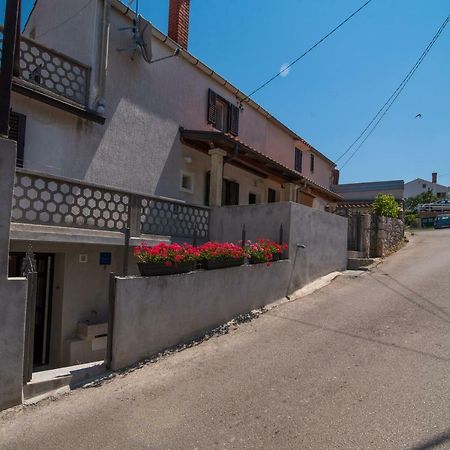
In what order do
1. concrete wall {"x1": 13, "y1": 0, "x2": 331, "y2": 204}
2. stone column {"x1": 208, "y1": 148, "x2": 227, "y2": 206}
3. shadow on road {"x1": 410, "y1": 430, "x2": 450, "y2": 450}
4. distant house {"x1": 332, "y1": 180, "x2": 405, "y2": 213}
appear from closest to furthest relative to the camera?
shadow on road {"x1": 410, "y1": 430, "x2": 450, "y2": 450}, concrete wall {"x1": 13, "y1": 0, "x2": 331, "y2": 204}, stone column {"x1": 208, "y1": 148, "x2": 227, "y2": 206}, distant house {"x1": 332, "y1": 180, "x2": 405, "y2": 213}

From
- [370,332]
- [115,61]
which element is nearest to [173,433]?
[370,332]

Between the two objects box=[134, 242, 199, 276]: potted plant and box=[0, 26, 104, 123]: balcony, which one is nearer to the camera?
box=[134, 242, 199, 276]: potted plant

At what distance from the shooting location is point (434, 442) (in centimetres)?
376

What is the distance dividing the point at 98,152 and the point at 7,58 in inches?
158

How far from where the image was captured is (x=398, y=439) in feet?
12.6

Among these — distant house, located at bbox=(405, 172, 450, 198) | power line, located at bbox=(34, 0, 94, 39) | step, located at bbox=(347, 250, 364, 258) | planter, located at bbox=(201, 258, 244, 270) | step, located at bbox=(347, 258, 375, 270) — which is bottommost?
step, located at bbox=(347, 258, 375, 270)

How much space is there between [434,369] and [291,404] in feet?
6.90

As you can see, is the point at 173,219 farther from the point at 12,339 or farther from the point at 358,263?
the point at 358,263

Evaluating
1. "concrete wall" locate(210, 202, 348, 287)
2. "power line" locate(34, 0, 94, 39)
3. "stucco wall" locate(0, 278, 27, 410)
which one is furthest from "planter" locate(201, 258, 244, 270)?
"power line" locate(34, 0, 94, 39)

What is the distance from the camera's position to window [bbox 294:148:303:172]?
2003cm

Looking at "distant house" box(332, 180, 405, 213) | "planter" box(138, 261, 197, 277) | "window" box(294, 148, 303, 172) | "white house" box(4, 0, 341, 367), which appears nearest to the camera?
"planter" box(138, 261, 197, 277)

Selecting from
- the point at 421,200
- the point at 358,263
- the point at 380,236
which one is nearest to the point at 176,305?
the point at 358,263

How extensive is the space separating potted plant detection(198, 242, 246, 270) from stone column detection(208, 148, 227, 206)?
3227mm

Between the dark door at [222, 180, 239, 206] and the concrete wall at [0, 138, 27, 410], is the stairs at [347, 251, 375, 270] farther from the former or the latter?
the concrete wall at [0, 138, 27, 410]
